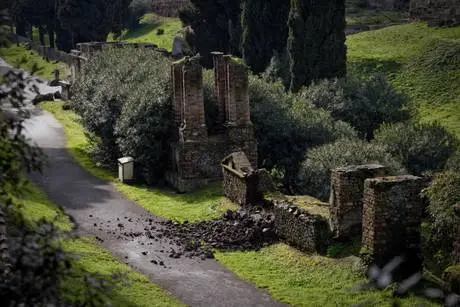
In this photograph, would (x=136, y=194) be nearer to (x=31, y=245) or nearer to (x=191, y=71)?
(x=191, y=71)

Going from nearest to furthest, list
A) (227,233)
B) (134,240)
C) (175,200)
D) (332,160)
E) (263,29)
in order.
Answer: (227,233)
(134,240)
(332,160)
(175,200)
(263,29)

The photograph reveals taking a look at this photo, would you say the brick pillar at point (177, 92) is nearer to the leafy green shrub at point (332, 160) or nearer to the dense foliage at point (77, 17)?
the leafy green shrub at point (332, 160)

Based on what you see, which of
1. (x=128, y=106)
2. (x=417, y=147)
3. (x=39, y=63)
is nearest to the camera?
(x=417, y=147)

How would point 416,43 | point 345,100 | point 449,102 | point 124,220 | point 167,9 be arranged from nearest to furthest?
point 124,220 → point 345,100 → point 449,102 → point 416,43 → point 167,9

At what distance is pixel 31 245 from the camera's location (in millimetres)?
6426

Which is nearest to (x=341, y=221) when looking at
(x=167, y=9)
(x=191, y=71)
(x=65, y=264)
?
(x=191, y=71)

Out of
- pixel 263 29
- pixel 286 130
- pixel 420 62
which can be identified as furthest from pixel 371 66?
pixel 286 130

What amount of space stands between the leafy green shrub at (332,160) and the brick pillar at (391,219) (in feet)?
18.7

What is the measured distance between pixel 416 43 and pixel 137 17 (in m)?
37.9

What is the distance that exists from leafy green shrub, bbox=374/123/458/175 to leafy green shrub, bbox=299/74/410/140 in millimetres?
4827

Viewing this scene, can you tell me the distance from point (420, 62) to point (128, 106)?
19.5 m

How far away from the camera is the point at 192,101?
2520cm

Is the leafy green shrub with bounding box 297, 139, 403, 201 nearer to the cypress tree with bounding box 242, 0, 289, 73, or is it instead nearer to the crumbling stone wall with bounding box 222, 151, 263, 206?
the crumbling stone wall with bounding box 222, 151, 263, 206

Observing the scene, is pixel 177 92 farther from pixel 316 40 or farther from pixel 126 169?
pixel 316 40
